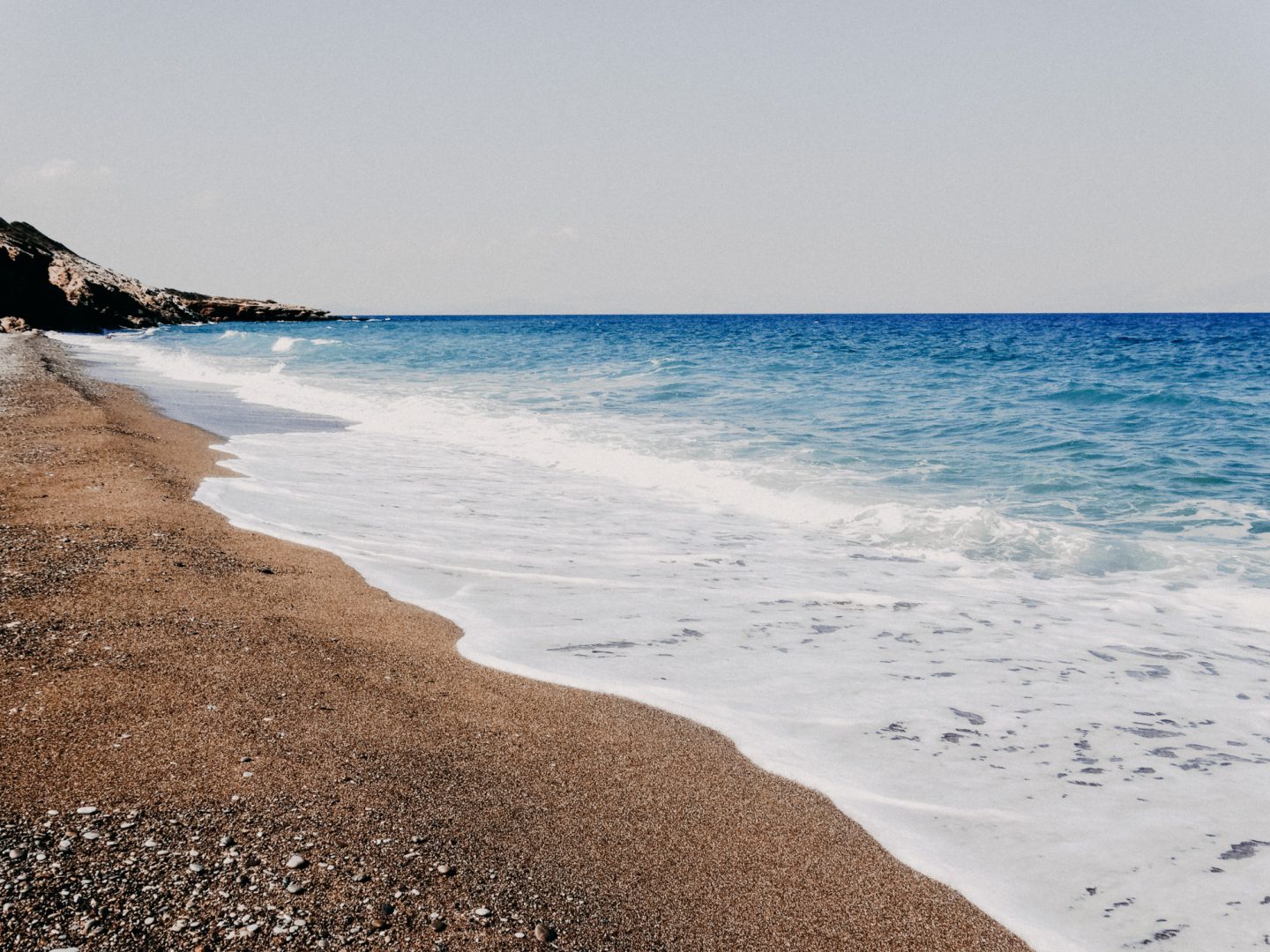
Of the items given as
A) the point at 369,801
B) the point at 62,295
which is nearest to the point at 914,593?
the point at 369,801

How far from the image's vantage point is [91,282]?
48.0m

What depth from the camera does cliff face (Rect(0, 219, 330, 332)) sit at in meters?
39.3

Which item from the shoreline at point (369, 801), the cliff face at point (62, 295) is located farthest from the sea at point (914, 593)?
the cliff face at point (62, 295)

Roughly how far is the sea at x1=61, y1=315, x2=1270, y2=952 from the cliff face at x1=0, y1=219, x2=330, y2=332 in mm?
34371

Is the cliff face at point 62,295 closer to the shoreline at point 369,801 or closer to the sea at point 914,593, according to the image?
the sea at point 914,593

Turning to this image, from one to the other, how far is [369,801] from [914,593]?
4.16 m

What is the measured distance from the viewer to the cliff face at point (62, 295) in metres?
39.3

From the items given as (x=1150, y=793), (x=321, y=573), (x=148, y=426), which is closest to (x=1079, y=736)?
(x=1150, y=793)

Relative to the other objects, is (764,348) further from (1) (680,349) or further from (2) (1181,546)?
(2) (1181,546)

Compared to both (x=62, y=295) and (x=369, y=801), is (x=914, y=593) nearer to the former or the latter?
(x=369, y=801)

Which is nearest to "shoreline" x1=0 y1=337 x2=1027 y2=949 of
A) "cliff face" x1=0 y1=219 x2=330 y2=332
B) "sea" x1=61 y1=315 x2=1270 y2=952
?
"sea" x1=61 y1=315 x2=1270 y2=952

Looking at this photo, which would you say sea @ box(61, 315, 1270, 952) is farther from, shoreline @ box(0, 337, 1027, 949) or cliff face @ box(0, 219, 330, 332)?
cliff face @ box(0, 219, 330, 332)

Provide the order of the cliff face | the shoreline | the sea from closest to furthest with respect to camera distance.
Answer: the shoreline → the sea → the cliff face

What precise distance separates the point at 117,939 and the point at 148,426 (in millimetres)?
10307
